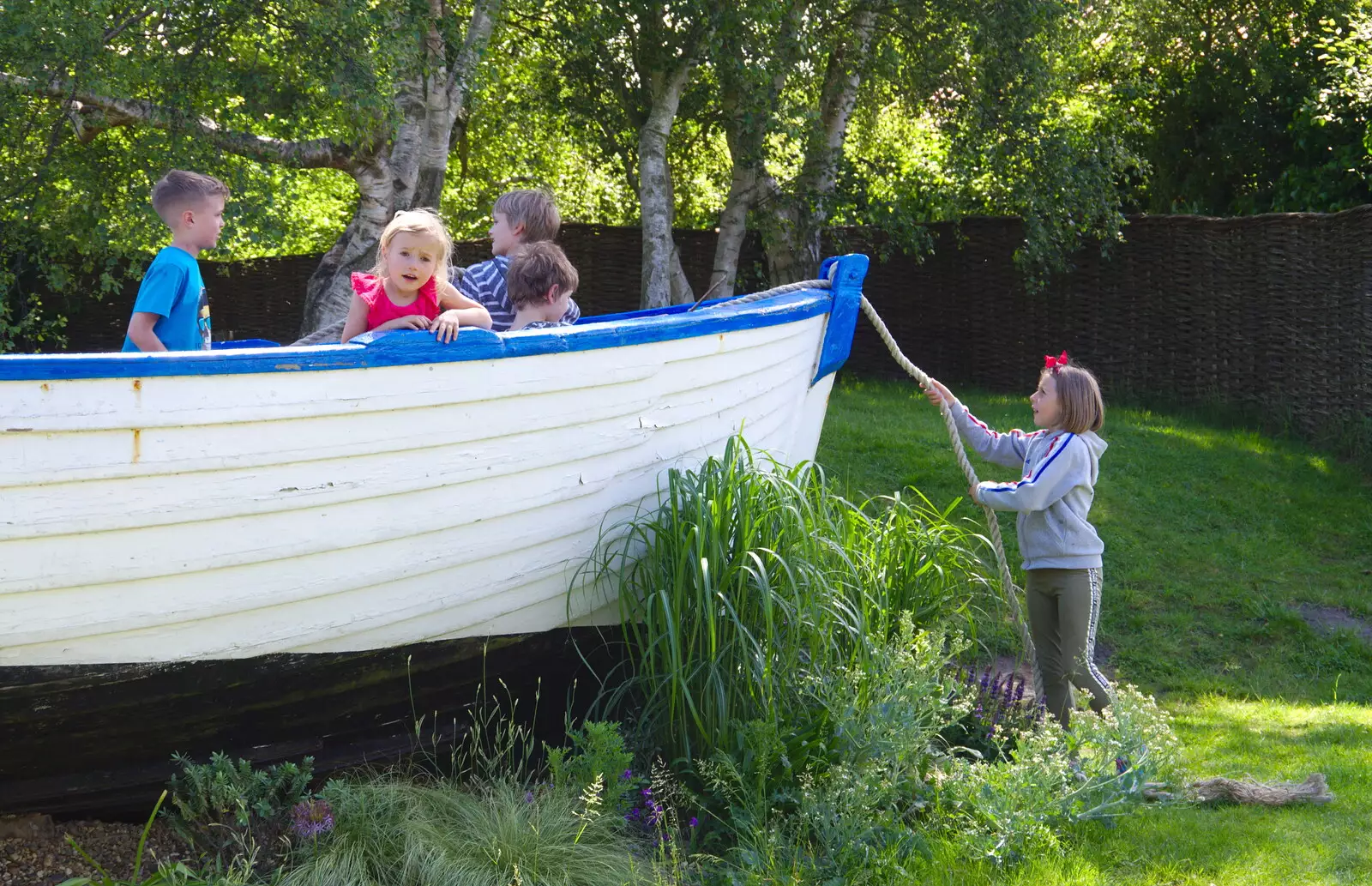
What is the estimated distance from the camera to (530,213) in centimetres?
407

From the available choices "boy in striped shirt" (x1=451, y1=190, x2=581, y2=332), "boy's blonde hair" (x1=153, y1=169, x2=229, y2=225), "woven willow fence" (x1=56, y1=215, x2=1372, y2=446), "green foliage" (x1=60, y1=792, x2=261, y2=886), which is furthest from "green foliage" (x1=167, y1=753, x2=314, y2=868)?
"woven willow fence" (x1=56, y1=215, x2=1372, y2=446)

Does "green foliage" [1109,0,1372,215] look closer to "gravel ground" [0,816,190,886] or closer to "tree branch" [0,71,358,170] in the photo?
"tree branch" [0,71,358,170]

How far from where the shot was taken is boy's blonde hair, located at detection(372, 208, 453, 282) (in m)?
3.36


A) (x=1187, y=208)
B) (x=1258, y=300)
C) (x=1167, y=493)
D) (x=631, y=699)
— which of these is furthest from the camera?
(x=1187, y=208)

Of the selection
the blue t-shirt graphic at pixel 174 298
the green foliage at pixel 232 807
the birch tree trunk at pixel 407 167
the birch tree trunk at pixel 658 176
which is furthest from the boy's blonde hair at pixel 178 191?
the birch tree trunk at pixel 658 176

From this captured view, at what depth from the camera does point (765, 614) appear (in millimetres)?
3184

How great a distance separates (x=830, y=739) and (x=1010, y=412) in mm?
6429

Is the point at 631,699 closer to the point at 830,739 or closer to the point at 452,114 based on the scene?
the point at 830,739

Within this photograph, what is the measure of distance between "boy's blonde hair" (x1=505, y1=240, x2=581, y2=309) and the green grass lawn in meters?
1.97

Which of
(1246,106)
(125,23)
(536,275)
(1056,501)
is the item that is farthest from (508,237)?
(1246,106)

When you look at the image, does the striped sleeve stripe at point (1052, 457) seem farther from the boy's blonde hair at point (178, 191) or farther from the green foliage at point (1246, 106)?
the green foliage at point (1246, 106)

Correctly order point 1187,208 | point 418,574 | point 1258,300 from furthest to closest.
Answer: point 1187,208, point 1258,300, point 418,574

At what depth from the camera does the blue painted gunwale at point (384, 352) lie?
7.93 ft

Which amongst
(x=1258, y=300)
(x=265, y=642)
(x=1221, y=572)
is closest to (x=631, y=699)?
(x=265, y=642)
